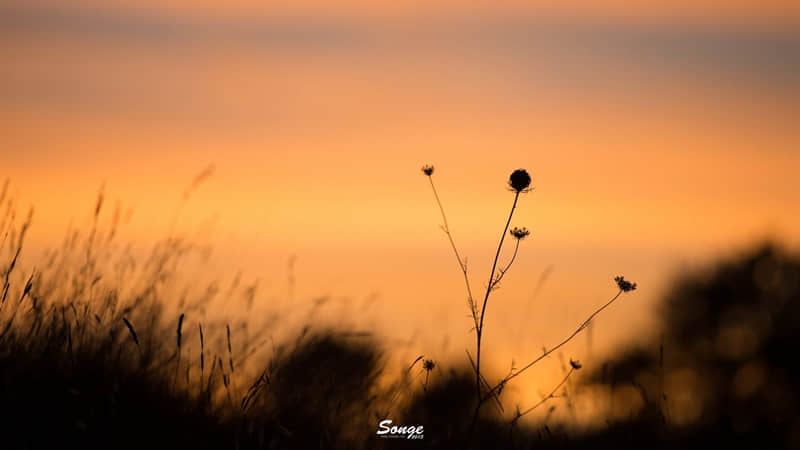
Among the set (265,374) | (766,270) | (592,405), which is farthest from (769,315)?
(265,374)

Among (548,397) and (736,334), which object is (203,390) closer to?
(548,397)

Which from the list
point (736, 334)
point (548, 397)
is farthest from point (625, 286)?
point (736, 334)

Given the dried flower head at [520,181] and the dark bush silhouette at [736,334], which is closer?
the dried flower head at [520,181]

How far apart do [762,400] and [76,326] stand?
21.0 metres

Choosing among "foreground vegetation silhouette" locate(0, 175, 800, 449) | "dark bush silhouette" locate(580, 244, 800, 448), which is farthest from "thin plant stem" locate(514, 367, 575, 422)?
"dark bush silhouette" locate(580, 244, 800, 448)

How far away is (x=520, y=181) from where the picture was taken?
4.73 metres

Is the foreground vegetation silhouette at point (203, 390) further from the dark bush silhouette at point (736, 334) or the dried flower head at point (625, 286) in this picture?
the dark bush silhouette at point (736, 334)

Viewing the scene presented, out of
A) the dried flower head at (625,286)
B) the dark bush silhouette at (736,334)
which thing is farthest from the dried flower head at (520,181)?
the dark bush silhouette at (736,334)

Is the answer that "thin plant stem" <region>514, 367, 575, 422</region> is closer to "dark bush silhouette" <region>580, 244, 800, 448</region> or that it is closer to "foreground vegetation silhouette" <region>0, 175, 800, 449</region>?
"foreground vegetation silhouette" <region>0, 175, 800, 449</region>

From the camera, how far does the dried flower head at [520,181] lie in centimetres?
473

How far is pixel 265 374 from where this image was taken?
171 inches

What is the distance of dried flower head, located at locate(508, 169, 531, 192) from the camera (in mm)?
4730

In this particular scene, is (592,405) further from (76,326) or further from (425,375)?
(76,326)

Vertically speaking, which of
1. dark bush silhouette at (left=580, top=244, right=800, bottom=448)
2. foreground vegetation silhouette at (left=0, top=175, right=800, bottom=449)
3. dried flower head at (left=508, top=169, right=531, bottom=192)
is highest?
dark bush silhouette at (left=580, top=244, right=800, bottom=448)
